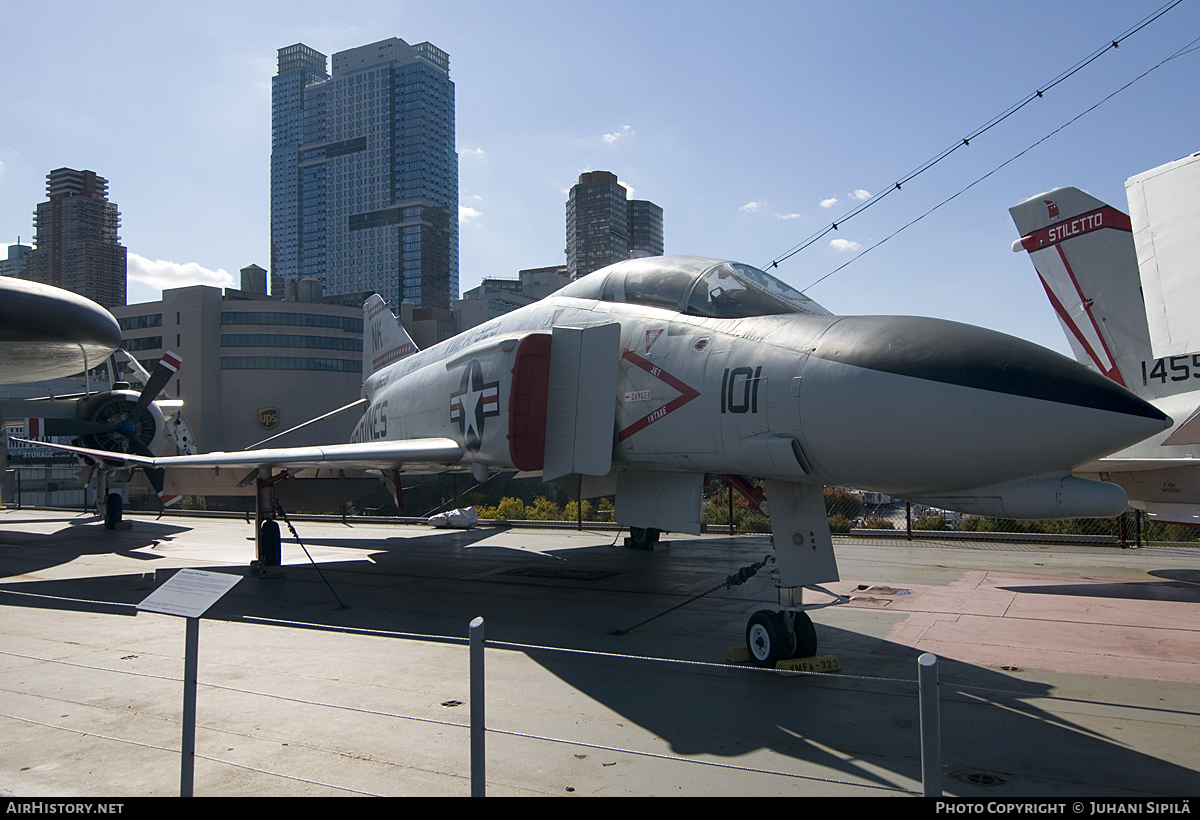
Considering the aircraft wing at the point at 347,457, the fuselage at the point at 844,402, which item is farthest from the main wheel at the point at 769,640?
the aircraft wing at the point at 347,457

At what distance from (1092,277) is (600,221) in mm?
141383

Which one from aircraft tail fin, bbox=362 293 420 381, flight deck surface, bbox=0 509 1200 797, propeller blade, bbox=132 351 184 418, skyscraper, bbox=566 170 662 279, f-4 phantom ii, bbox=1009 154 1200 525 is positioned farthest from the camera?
skyscraper, bbox=566 170 662 279

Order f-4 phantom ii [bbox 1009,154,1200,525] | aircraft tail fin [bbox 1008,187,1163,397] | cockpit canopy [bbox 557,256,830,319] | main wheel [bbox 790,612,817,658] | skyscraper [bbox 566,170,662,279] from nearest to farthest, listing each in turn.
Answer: main wheel [bbox 790,612,817,658]
cockpit canopy [bbox 557,256,830,319]
f-4 phantom ii [bbox 1009,154,1200,525]
aircraft tail fin [bbox 1008,187,1163,397]
skyscraper [bbox 566,170,662,279]

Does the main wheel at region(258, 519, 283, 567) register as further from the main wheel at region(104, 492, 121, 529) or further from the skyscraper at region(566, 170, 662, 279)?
the skyscraper at region(566, 170, 662, 279)

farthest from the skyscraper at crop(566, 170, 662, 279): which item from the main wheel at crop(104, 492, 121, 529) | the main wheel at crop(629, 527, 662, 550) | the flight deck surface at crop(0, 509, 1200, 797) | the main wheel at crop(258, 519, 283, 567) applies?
the flight deck surface at crop(0, 509, 1200, 797)

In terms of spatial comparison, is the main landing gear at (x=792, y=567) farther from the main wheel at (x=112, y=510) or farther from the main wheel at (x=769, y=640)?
the main wheel at (x=112, y=510)

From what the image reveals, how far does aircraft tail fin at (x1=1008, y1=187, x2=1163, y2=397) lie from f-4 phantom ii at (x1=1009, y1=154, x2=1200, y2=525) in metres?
0.01

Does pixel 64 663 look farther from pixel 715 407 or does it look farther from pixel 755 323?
pixel 755 323

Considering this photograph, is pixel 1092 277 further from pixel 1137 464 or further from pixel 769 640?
pixel 769 640

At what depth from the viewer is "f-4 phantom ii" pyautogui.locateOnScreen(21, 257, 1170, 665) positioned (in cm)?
457

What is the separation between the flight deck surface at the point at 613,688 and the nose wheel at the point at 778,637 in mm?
218

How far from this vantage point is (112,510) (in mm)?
21234

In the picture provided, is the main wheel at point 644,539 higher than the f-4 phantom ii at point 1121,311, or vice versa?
the f-4 phantom ii at point 1121,311

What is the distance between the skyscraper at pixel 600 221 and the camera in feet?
468
